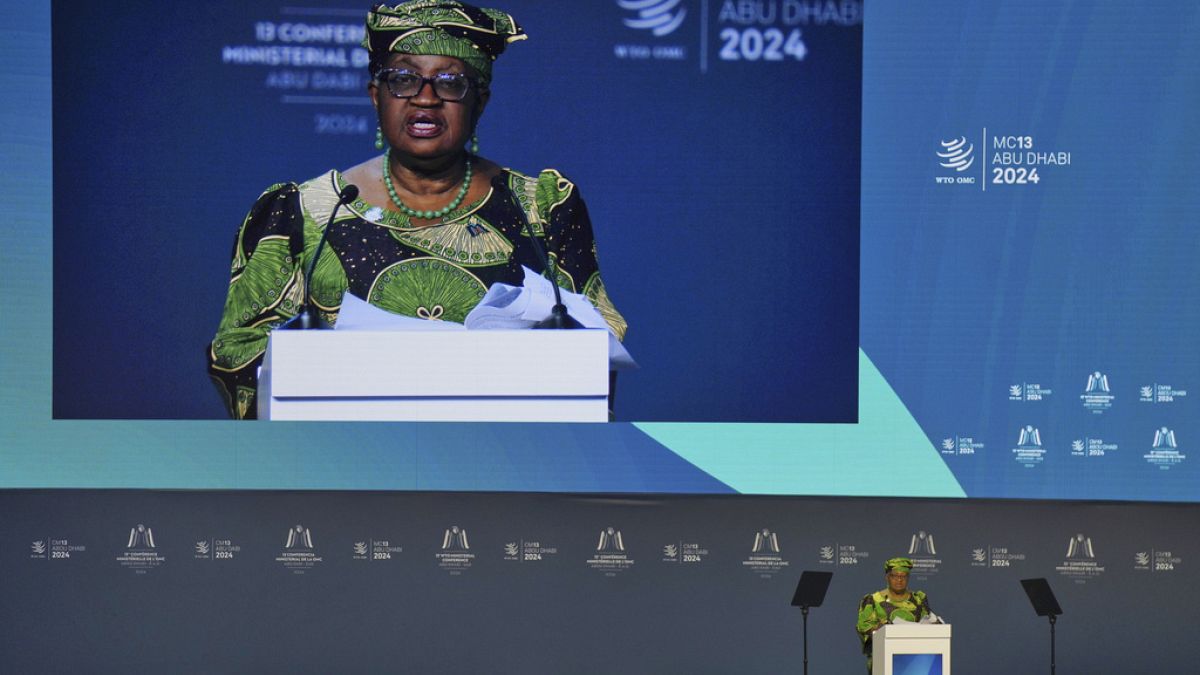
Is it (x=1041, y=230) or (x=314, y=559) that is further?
(x=314, y=559)

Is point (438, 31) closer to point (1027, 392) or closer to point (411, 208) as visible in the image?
point (411, 208)

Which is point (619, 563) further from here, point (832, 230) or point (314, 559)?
point (832, 230)

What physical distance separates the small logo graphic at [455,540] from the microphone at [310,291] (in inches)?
44.3

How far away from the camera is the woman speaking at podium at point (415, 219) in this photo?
247 inches

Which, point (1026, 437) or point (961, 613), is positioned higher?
Answer: point (1026, 437)

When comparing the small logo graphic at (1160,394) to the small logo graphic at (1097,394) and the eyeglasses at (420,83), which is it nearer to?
the small logo graphic at (1097,394)

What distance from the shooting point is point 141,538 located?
655cm

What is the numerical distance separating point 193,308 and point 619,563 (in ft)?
7.41

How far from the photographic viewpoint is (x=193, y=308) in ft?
20.9

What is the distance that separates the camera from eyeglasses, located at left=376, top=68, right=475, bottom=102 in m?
6.24

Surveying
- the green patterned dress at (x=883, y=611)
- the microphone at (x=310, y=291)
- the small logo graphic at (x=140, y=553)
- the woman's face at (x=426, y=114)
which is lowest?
the green patterned dress at (x=883, y=611)

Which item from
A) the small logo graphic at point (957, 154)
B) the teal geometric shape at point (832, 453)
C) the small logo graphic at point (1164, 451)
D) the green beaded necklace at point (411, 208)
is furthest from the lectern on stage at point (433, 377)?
the small logo graphic at point (1164, 451)

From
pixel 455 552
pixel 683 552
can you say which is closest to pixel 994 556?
pixel 683 552

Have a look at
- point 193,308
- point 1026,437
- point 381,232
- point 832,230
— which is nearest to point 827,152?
point 832,230
